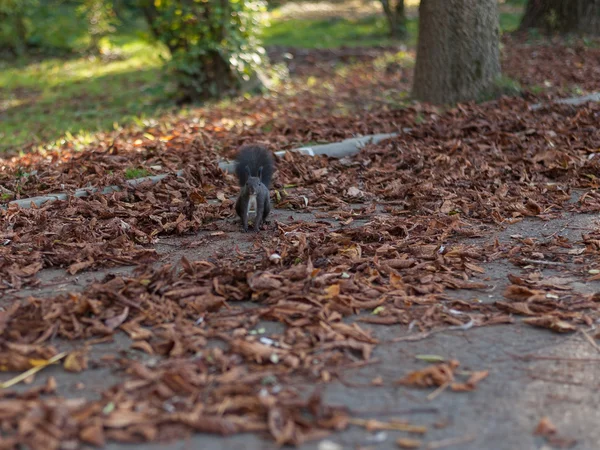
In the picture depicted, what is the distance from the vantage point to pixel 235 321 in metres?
4.18

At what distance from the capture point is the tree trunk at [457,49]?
911 cm

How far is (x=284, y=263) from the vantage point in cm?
502

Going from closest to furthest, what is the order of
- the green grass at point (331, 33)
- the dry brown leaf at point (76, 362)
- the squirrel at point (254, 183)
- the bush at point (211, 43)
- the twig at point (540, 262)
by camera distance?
the dry brown leaf at point (76, 362) < the twig at point (540, 262) < the squirrel at point (254, 183) < the bush at point (211, 43) < the green grass at point (331, 33)

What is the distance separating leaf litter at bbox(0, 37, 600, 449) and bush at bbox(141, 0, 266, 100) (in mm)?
2508

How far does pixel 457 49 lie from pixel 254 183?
4589 millimetres

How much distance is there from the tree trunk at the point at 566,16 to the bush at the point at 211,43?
682 cm

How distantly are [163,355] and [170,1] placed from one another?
8709 mm

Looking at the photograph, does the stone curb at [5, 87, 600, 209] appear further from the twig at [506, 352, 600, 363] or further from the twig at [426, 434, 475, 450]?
the twig at [426, 434, 475, 450]

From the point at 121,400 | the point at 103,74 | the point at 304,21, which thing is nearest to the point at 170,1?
the point at 103,74

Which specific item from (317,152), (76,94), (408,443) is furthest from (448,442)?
(76,94)

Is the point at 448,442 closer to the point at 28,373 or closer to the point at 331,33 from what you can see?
the point at 28,373

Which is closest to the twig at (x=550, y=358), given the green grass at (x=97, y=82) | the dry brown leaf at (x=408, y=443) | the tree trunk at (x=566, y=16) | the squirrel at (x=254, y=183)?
the dry brown leaf at (x=408, y=443)

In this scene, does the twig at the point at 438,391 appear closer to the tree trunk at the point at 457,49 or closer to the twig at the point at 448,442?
the twig at the point at 448,442

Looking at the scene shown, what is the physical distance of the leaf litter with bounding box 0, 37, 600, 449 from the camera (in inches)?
131
